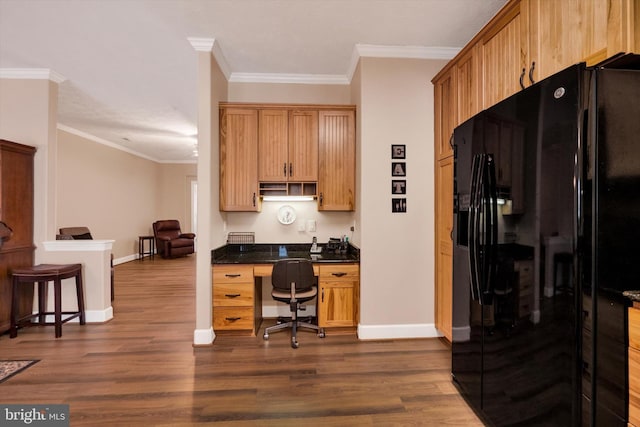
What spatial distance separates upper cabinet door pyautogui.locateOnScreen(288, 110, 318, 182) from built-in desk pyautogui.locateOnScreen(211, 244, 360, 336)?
39.4 inches

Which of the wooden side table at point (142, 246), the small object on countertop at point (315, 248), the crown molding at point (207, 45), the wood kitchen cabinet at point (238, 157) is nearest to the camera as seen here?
the crown molding at point (207, 45)

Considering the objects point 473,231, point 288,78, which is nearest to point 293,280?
point 473,231

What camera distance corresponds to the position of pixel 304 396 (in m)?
2.04

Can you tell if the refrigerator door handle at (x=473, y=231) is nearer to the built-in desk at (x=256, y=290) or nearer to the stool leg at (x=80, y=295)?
the built-in desk at (x=256, y=290)

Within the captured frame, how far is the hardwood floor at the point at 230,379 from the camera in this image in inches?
73.2

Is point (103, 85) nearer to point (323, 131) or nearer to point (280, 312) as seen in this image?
point (323, 131)

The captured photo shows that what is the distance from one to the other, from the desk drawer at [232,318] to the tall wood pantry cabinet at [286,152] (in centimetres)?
102

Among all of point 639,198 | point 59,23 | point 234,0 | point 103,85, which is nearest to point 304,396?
point 639,198

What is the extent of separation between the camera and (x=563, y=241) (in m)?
1.25

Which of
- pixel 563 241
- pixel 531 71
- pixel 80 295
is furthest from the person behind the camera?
pixel 80 295

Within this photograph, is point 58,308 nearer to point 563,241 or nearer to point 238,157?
point 238,157

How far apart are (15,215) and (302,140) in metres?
3.08

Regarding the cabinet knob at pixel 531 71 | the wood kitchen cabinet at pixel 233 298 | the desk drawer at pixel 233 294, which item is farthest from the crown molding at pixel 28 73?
the cabinet knob at pixel 531 71

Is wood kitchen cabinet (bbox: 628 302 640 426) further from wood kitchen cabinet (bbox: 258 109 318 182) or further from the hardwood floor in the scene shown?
wood kitchen cabinet (bbox: 258 109 318 182)
